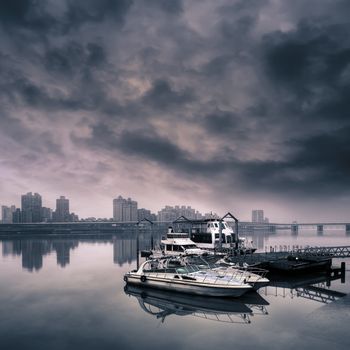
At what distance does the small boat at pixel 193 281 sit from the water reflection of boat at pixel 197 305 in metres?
0.72

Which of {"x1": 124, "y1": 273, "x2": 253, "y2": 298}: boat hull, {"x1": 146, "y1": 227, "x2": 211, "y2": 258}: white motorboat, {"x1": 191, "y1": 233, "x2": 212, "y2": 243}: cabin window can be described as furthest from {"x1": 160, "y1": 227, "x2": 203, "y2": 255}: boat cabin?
{"x1": 124, "y1": 273, "x2": 253, "y2": 298}: boat hull

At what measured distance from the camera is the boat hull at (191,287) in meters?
34.8

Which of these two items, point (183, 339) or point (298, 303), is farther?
point (298, 303)

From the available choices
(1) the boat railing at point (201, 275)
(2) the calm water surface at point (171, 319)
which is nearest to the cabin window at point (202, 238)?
(2) the calm water surface at point (171, 319)

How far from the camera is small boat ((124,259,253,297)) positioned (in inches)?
1379

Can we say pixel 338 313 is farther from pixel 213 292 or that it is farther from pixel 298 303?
pixel 213 292

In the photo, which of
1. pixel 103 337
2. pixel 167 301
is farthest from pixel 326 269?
pixel 103 337

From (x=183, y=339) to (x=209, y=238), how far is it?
167ft

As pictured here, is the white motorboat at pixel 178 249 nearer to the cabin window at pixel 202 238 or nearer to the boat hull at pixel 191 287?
the cabin window at pixel 202 238

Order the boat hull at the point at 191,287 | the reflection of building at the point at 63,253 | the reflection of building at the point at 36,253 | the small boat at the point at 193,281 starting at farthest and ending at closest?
1. the reflection of building at the point at 63,253
2. the reflection of building at the point at 36,253
3. the small boat at the point at 193,281
4. the boat hull at the point at 191,287

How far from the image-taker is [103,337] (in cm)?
2591

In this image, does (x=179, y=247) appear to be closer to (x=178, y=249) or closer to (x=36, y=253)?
(x=178, y=249)

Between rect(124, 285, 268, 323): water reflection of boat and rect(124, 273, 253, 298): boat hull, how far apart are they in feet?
2.08

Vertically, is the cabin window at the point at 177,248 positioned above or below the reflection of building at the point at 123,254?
above
